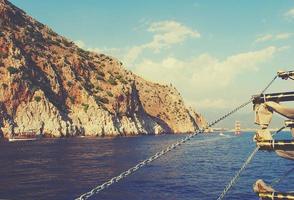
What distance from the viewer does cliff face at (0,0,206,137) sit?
133 m

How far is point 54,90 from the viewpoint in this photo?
153250mm

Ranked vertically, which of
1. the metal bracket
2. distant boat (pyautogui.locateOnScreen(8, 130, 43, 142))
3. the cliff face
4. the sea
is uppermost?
the cliff face

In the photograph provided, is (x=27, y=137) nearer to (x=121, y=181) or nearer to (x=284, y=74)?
(x=121, y=181)

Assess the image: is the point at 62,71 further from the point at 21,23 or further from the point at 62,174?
the point at 62,174

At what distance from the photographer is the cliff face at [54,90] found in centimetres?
13338

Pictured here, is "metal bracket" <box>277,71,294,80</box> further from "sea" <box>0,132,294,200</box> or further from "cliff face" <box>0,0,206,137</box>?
"cliff face" <box>0,0,206,137</box>

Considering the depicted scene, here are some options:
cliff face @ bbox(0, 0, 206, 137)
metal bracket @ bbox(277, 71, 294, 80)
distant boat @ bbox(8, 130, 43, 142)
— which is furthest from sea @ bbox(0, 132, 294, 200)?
cliff face @ bbox(0, 0, 206, 137)

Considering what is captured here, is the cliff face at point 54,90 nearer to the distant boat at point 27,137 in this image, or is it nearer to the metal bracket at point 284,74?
the distant boat at point 27,137

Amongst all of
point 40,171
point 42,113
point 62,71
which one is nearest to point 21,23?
point 62,71

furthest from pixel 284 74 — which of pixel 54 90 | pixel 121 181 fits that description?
pixel 54 90

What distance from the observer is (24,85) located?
13688 centimetres

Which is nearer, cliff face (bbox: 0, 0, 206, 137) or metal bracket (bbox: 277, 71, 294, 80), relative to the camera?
metal bracket (bbox: 277, 71, 294, 80)

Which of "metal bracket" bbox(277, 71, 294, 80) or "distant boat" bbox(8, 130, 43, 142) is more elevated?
"metal bracket" bbox(277, 71, 294, 80)

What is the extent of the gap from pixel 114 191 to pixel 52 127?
100 metres
